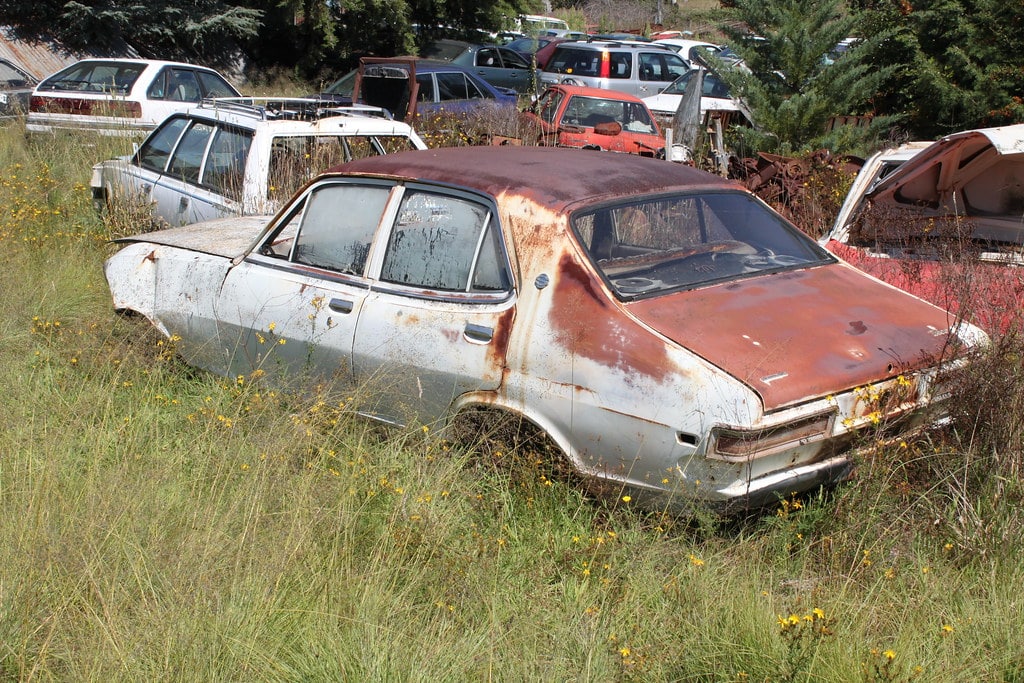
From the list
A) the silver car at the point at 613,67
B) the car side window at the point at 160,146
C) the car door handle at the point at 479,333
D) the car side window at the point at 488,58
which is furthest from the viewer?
the car side window at the point at 488,58

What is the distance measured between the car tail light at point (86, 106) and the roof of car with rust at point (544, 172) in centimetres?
749

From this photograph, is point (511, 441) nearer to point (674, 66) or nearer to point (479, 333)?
point (479, 333)

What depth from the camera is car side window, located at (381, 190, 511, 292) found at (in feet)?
14.1

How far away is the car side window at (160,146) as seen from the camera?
28.3 feet

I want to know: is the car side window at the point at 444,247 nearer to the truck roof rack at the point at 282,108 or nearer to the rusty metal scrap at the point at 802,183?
the rusty metal scrap at the point at 802,183

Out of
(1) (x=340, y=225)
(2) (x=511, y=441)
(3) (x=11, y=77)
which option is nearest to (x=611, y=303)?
(2) (x=511, y=441)

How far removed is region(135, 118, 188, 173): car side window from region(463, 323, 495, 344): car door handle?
17.6 feet

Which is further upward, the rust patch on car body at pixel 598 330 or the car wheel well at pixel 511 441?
the rust patch on car body at pixel 598 330

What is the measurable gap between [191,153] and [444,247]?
15.4ft

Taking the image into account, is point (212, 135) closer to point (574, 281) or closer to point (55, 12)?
point (574, 281)

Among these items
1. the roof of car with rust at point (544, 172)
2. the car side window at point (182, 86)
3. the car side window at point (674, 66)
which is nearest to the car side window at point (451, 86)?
the car side window at point (182, 86)

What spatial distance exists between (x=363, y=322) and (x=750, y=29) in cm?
956

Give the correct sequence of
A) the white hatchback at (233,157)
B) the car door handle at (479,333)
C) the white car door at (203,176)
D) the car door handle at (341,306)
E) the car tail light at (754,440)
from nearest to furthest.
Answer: the car tail light at (754,440), the car door handle at (479,333), the car door handle at (341,306), the white hatchback at (233,157), the white car door at (203,176)

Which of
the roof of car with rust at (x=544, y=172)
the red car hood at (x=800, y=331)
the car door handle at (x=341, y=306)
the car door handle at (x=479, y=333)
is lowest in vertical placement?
the car door handle at (x=341, y=306)
